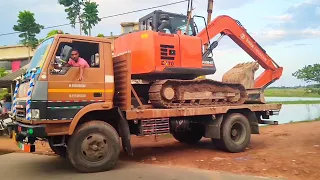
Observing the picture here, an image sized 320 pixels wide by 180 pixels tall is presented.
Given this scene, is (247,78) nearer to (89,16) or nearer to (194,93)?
(194,93)

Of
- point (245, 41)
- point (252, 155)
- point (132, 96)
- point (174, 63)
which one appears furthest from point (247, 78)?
point (132, 96)

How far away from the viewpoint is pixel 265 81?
42.5 ft

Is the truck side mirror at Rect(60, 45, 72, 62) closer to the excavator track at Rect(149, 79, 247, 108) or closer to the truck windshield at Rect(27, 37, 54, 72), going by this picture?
the truck windshield at Rect(27, 37, 54, 72)

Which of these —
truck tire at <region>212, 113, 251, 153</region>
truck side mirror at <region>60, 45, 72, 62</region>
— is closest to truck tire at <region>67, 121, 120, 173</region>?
truck side mirror at <region>60, 45, 72, 62</region>

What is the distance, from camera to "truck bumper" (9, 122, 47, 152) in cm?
675

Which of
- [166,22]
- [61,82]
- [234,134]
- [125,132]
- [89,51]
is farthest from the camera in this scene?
[234,134]

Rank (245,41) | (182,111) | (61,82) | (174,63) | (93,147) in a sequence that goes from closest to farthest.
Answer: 1. (61,82)
2. (93,147)
3. (182,111)
4. (174,63)
5. (245,41)

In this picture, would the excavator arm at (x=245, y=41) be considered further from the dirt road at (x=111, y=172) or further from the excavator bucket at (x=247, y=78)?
the dirt road at (x=111, y=172)

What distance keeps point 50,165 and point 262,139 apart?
22.7 ft

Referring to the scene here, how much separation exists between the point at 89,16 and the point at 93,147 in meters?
17.6

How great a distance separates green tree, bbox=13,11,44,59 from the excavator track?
1690 cm

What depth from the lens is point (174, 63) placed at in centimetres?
895

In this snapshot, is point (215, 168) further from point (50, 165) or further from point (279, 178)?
point (50, 165)

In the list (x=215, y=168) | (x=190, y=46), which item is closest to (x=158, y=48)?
(x=190, y=46)
